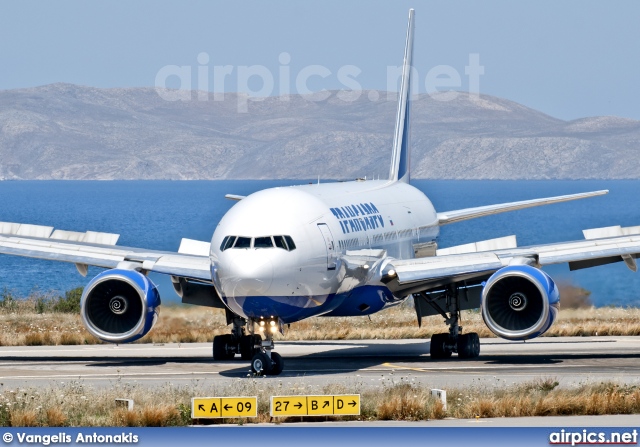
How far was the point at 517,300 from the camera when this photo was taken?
108 feet

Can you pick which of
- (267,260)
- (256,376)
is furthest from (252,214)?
(256,376)

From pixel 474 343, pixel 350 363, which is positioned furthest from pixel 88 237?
pixel 474 343

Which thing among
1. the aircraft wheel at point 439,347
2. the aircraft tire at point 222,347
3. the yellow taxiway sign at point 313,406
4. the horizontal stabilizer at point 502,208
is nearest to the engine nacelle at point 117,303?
the aircraft tire at point 222,347

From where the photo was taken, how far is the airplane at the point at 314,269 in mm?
30234

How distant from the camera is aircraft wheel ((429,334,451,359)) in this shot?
36.9 meters

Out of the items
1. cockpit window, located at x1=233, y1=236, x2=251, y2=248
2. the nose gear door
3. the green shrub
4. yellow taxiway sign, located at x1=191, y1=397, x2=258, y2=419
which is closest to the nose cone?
cockpit window, located at x1=233, y1=236, x2=251, y2=248

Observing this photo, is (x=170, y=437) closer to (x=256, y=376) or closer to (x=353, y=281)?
(x=256, y=376)

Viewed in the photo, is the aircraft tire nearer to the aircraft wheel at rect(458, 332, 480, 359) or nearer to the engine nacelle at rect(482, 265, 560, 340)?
the aircraft wheel at rect(458, 332, 480, 359)

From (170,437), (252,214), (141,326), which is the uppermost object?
(252,214)

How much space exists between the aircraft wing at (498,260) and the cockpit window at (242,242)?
6.29 meters

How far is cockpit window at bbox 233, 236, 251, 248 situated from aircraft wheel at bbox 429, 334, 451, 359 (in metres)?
8.67

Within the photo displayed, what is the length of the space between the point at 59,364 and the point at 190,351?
5.81m

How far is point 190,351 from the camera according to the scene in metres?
40.9

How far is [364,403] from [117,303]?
12.2 m
